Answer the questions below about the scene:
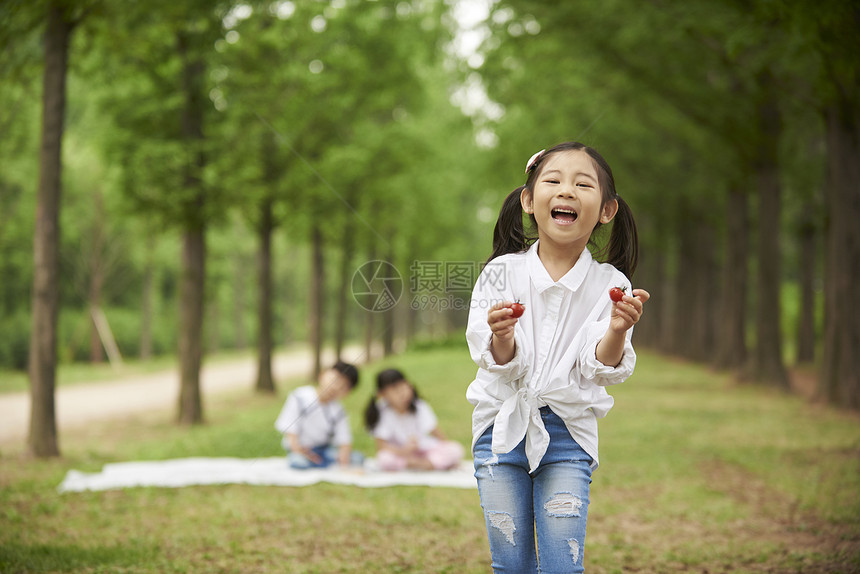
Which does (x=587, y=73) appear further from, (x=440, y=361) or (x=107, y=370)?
(x=107, y=370)

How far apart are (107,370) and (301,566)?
18443 millimetres

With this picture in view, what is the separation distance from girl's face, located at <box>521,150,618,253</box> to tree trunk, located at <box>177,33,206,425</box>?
815cm

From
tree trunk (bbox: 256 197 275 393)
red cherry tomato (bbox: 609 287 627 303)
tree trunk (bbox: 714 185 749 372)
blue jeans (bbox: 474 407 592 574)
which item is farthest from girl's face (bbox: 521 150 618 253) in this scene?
tree trunk (bbox: 714 185 749 372)

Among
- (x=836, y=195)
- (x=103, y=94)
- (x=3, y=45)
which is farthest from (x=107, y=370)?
(x=836, y=195)

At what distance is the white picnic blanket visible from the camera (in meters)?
6.21

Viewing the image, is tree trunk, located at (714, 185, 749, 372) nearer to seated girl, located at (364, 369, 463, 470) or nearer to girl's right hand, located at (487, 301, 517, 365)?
seated girl, located at (364, 369, 463, 470)

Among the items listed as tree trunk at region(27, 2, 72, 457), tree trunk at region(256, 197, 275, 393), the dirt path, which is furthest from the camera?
tree trunk at region(256, 197, 275, 393)

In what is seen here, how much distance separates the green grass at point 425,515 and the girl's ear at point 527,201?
2502mm

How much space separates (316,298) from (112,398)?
443cm

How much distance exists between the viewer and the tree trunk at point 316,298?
15.3 meters

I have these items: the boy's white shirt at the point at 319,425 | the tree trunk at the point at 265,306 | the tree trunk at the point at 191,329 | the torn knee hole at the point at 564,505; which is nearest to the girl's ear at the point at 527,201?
the torn knee hole at the point at 564,505

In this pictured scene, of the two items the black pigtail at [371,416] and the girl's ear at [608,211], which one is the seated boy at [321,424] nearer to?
the black pigtail at [371,416]

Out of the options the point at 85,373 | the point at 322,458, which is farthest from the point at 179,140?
the point at 85,373

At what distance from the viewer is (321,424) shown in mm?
6785
